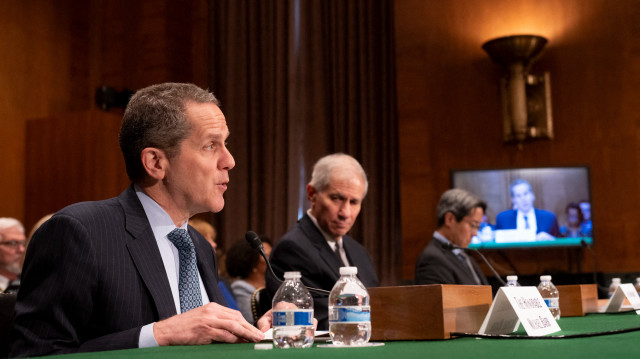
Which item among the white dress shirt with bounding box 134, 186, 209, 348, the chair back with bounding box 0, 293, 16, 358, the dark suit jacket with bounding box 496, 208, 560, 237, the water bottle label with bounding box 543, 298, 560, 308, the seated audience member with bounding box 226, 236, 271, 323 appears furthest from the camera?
the dark suit jacket with bounding box 496, 208, 560, 237

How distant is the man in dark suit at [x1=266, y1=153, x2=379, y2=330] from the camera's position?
324cm

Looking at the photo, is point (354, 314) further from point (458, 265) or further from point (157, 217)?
point (458, 265)

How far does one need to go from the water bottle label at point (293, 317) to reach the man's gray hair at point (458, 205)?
3159mm

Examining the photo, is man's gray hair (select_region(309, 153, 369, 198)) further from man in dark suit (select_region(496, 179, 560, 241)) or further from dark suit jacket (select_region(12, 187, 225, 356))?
man in dark suit (select_region(496, 179, 560, 241))

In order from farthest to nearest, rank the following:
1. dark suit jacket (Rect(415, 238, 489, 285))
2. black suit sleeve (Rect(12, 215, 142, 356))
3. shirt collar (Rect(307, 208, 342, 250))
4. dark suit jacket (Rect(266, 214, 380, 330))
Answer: dark suit jacket (Rect(415, 238, 489, 285))
shirt collar (Rect(307, 208, 342, 250))
dark suit jacket (Rect(266, 214, 380, 330))
black suit sleeve (Rect(12, 215, 142, 356))

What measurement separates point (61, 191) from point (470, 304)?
650cm

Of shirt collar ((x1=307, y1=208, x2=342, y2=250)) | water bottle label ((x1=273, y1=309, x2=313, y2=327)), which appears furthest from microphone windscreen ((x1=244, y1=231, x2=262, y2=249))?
shirt collar ((x1=307, y1=208, x2=342, y2=250))

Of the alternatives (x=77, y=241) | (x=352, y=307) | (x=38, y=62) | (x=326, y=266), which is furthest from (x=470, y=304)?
(x=38, y=62)

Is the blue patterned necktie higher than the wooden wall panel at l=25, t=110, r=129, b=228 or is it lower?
lower

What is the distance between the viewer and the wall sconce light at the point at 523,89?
6988mm

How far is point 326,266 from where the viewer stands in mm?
3273

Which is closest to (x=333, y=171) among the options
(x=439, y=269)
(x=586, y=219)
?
(x=439, y=269)

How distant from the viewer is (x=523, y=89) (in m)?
7.00

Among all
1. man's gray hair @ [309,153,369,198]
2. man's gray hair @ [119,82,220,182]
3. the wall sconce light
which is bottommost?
man's gray hair @ [309,153,369,198]
